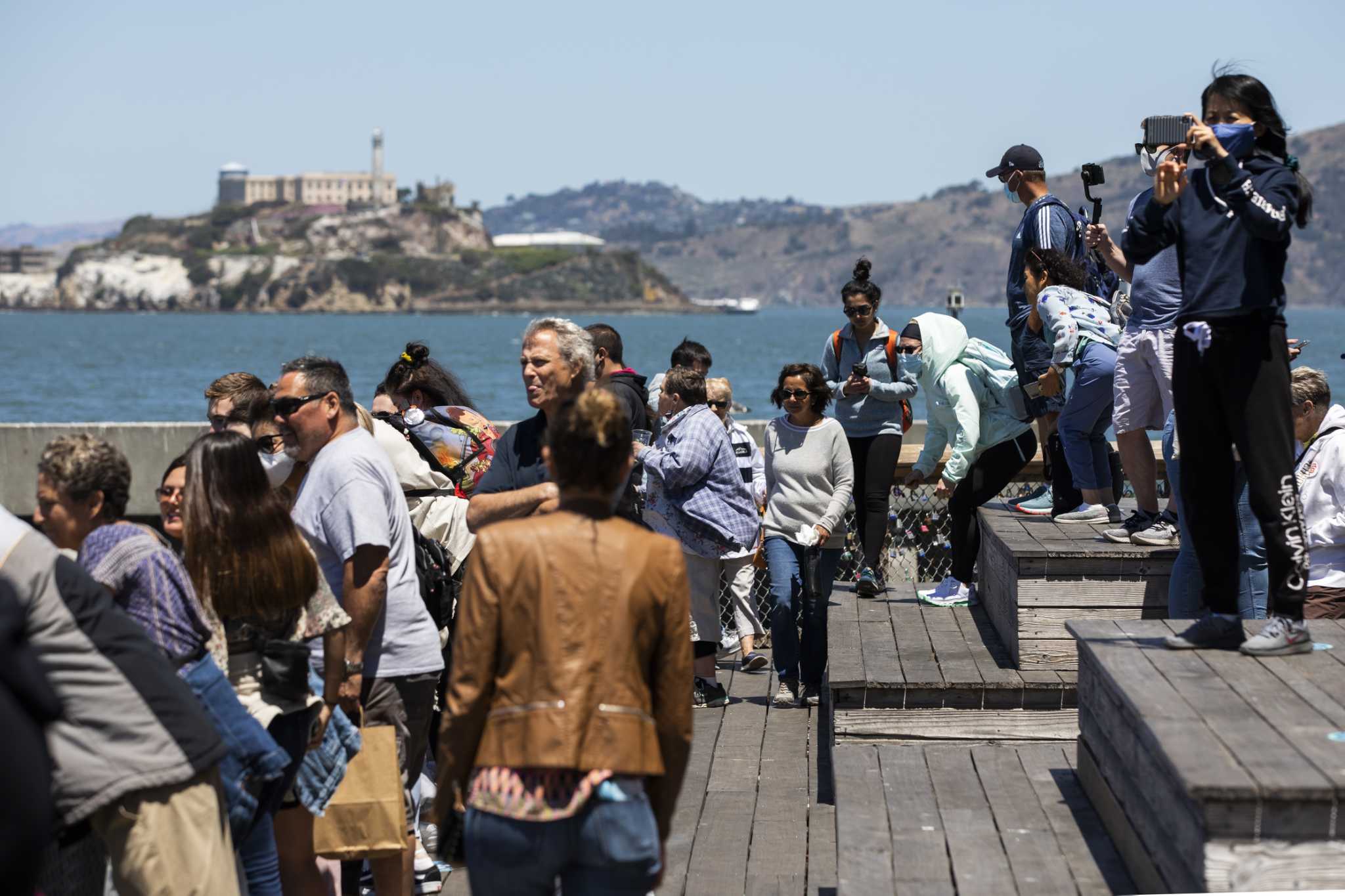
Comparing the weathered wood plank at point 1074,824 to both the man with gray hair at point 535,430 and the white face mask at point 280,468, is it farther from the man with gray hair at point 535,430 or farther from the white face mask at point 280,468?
the white face mask at point 280,468

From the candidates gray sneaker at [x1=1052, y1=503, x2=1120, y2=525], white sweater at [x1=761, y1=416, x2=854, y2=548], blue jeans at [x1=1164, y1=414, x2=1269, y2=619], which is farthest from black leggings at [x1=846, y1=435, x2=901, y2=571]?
blue jeans at [x1=1164, y1=414, x2=1269, y2=619]

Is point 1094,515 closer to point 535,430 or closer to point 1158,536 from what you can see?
point 1158,536

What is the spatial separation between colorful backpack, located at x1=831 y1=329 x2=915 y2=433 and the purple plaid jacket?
1.10m

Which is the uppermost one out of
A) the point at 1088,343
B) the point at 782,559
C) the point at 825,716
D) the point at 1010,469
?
the point at 1088,343

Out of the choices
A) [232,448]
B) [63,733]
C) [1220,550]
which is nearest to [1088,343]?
[1220,550]

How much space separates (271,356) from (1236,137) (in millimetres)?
89750

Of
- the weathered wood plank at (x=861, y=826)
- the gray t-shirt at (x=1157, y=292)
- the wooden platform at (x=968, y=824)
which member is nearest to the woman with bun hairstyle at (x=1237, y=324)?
the wooden platform at (x=968, y=824)

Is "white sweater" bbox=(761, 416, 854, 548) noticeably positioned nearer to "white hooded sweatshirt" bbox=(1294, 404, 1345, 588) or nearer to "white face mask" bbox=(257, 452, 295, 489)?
"white hooded sweatshirt" bbox=(1294, 404, 1345, 588)

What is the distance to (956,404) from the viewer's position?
7797 millimetres

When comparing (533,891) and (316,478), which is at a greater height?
(316,478)

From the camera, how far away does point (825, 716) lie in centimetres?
781

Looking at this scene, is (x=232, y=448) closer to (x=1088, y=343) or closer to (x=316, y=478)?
(x=316, y=478)

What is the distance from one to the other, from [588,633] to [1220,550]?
7.84 feet

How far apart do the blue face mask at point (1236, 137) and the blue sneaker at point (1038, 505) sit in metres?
3.21
